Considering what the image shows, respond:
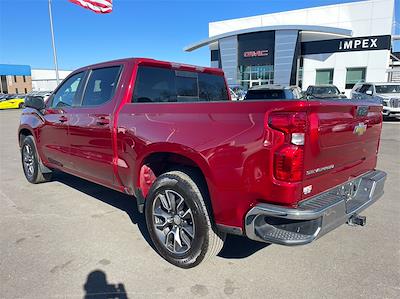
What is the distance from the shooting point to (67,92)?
476cm

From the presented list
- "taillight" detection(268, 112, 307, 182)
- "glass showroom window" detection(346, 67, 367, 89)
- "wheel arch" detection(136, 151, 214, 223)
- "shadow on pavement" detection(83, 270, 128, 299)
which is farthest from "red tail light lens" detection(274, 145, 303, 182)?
"glass showroom window" detection(346, 67, 367, 89)

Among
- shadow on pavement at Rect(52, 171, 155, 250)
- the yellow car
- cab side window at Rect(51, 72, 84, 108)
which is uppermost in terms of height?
cab side window at Rect(51, 72, 84, 108)

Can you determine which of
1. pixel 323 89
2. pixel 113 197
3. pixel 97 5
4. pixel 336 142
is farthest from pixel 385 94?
pixel 336 142

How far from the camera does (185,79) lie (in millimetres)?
4266

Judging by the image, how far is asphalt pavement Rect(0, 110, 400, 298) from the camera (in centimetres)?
275

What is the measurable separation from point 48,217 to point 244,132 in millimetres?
3208

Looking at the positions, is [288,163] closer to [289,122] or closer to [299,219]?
[289,122]

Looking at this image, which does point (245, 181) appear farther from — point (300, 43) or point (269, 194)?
point (300, 43)

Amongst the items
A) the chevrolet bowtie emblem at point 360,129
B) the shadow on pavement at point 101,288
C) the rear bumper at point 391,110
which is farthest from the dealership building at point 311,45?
the shadow on pavement at point 101,288

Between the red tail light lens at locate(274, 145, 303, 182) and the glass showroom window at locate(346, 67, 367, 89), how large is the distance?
113 ft

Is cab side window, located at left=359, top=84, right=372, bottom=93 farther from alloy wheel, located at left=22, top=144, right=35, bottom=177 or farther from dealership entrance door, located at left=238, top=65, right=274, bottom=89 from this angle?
dealership entrance door, located at left=238, top=65, right=274, bottom=89

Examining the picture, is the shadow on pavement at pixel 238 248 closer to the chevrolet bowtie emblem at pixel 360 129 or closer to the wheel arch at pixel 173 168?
the wheel arch at pixel 173 168

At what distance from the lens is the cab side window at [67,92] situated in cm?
455

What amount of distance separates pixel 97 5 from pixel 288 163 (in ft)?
60.5
